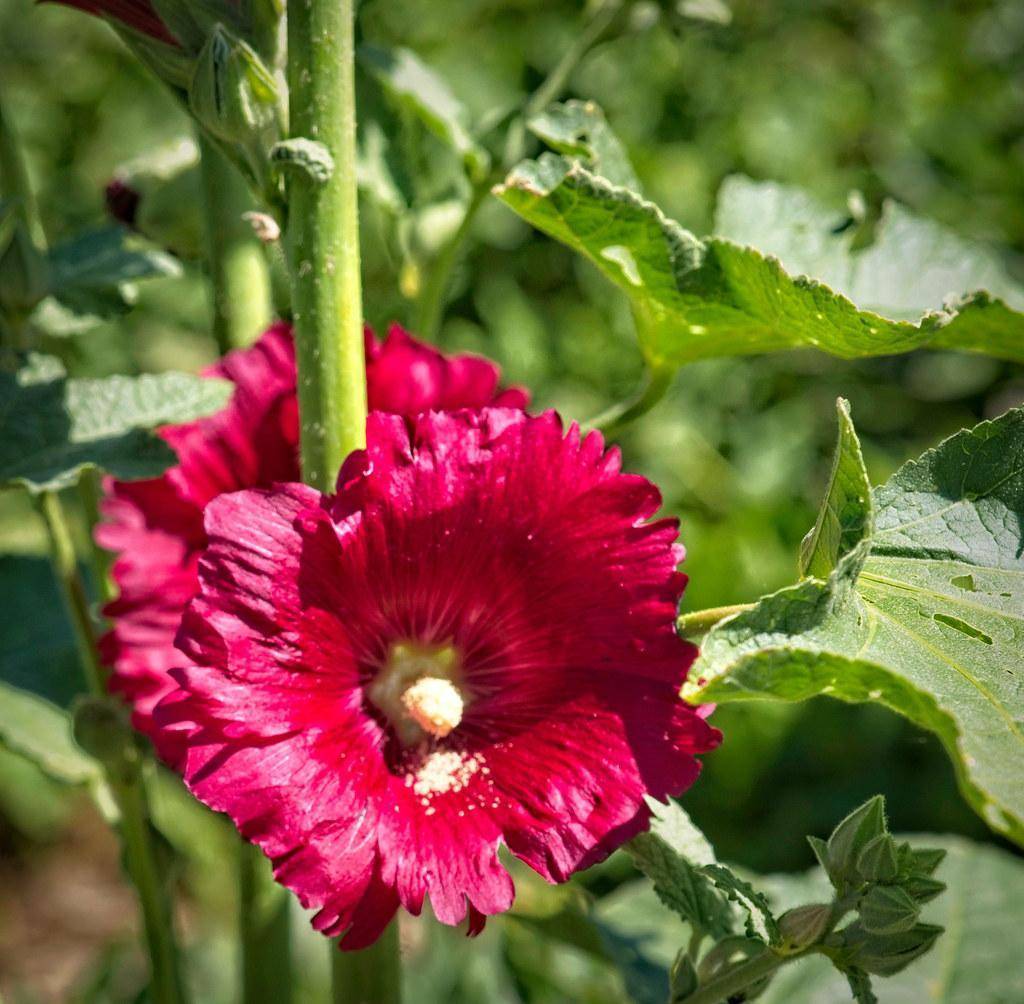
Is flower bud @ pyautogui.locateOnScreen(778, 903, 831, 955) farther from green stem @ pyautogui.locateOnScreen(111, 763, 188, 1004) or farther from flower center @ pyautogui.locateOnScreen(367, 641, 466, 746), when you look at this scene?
green stem @ pyautogui.locateOnScreen(111, 763, 188, 1004)

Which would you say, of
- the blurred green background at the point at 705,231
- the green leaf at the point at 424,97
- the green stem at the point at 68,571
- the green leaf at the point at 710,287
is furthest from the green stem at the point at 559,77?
the blurred green background at the point at 705,231

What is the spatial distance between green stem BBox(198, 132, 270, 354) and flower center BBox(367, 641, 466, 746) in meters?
0.27

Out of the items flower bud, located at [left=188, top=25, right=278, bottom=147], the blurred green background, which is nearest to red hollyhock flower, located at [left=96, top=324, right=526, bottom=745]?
flower bud, located at [left=188, top=25, right=278, bottom=147]

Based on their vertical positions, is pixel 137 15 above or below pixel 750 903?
above

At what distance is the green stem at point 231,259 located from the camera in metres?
0.79

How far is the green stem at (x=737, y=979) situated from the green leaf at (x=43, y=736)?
1.51 feet

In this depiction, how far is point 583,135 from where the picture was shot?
2.46ft

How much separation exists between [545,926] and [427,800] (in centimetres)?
34

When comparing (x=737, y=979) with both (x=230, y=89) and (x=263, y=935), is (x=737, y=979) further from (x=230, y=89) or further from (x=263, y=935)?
(x=230, y=89)

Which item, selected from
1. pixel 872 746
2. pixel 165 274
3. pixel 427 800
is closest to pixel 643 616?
pixel 427 800

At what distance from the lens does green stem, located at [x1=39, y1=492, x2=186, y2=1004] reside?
2.56 ft

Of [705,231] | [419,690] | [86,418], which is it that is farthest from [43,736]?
[705,231]

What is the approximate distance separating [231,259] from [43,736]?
1.26 ft

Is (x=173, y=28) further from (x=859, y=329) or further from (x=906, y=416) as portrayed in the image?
(x=906, y=416)
